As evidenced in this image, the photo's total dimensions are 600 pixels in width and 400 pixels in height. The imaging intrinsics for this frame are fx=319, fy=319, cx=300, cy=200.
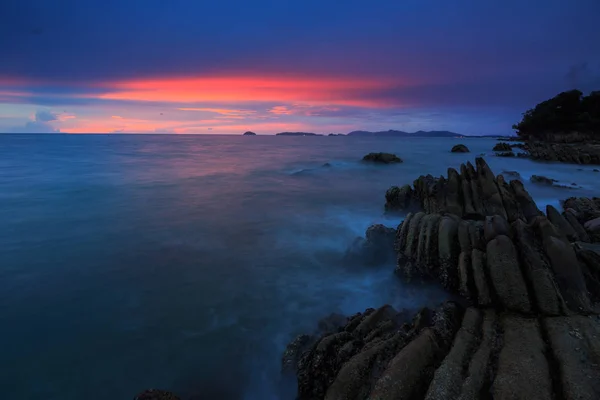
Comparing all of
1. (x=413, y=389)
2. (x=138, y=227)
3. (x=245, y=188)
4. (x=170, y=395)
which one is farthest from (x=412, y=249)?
(x=245, y=188)

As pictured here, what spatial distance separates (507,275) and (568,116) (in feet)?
248

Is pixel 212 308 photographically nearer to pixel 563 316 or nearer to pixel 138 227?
pixel 563 316

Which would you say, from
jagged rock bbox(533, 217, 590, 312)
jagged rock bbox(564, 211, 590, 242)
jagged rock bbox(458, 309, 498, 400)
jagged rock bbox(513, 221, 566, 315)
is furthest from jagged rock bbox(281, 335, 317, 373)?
jagged rock bbox(564, 211, 590, 242)

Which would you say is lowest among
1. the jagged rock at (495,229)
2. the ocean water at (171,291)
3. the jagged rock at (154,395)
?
the ocean water at (171,291)

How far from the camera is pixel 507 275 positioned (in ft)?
17.6

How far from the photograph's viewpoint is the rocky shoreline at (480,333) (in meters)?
3.59

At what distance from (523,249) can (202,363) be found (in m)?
6.25

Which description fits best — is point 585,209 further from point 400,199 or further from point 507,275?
point 507,275

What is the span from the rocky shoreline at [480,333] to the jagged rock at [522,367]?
0.01 m

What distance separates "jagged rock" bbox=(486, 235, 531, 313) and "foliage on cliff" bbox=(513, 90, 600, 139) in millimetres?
68946

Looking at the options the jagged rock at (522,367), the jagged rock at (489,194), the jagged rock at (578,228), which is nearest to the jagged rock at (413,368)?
the jagged rock at (522,367)

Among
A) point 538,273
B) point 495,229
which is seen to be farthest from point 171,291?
point 538,273

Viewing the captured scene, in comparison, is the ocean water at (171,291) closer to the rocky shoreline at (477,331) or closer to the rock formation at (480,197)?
the rocky shoreline at (477,331)

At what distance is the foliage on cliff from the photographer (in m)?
56.7
